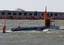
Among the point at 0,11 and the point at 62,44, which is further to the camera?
the point at 0,11

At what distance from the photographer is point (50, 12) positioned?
2473 inches

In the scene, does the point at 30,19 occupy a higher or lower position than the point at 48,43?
lower

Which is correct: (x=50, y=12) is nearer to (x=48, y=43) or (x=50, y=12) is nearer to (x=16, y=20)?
(x=16, y=20)

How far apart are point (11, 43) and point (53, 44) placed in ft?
10.5

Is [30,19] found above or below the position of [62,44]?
below

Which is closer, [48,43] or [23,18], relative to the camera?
[48,43]

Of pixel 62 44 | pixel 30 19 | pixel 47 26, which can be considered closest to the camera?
pixel 62 44

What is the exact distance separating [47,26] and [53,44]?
22561 millimetres

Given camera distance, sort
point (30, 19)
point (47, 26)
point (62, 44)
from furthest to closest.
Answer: point (30, 19) < point (47, 26) < point (62, 44)

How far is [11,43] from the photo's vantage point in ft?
90.7

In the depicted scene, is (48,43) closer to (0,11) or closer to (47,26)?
(47,26)

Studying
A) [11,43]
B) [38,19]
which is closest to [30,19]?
[38,19]

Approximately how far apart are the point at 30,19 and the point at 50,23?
10541 millimetres

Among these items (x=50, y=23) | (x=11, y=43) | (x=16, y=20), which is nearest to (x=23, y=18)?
(x=16, y=20)
